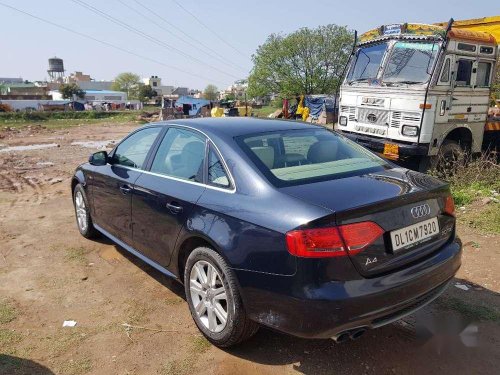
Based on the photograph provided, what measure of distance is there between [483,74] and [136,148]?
7086mm

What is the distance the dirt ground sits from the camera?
2959 mm

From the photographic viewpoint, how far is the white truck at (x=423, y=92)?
748 centimetres

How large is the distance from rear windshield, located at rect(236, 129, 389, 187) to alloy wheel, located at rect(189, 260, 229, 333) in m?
0.84

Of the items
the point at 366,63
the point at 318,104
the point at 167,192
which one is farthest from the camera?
the point at 318,104

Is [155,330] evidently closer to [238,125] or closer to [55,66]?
[238,125]

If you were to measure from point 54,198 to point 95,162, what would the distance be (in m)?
3.84

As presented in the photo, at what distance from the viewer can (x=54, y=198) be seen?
791 cm

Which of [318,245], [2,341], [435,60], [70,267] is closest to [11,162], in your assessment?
[70,267]

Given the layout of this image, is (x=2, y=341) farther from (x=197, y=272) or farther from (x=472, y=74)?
(x=472, y=74)

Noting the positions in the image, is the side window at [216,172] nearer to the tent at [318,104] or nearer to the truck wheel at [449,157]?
the truck wheel at [449,157]

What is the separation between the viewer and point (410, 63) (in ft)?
25.8

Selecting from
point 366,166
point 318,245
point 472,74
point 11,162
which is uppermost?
Result: point 472,74

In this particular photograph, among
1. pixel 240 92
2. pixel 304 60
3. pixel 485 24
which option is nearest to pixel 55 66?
pixel 240 92

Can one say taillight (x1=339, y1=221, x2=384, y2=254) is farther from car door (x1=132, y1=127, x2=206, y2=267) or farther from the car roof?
the car roof
